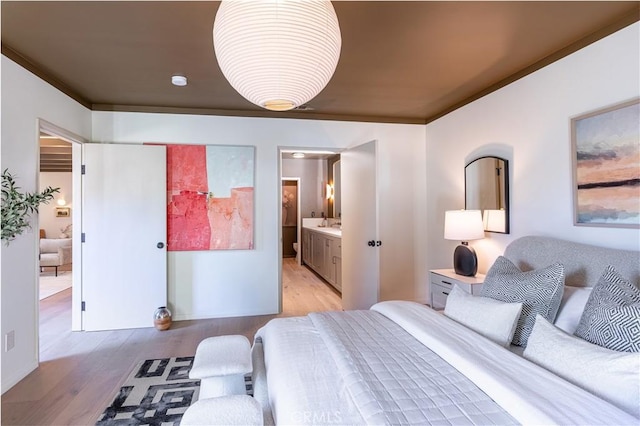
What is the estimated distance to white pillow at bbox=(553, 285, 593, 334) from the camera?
5.35 ft

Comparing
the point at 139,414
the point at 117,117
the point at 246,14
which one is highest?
the point at 117,117

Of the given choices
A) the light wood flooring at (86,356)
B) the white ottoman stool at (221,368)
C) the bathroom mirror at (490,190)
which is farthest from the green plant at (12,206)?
the bathroom mirror at (490,190)

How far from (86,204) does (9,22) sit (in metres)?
1.87

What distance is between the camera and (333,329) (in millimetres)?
1723

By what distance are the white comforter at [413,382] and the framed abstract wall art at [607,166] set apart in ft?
4.51

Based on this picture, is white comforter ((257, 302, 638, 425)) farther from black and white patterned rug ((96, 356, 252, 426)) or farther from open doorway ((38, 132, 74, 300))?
open doorway ((38, 132, 74, 300))

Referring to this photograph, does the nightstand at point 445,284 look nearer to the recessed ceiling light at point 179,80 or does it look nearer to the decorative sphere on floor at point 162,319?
the decorative sphere on floor at point 162,319

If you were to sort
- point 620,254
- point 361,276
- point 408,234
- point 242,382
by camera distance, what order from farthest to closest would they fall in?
point 408,234 < point 361,276 < point 620,254 < point 242,382

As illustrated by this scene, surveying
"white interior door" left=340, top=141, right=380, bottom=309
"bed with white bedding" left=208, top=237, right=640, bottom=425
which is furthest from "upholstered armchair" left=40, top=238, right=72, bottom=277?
"bed with white bedding" left=208, top=237, right=640, bottom=425

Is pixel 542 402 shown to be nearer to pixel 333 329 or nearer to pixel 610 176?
pixel 333 329

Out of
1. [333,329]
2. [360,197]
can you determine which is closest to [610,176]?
[333,329]

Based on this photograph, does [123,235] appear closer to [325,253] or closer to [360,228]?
[360,228]

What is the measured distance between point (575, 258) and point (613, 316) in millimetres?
905

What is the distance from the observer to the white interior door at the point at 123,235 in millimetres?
3477
